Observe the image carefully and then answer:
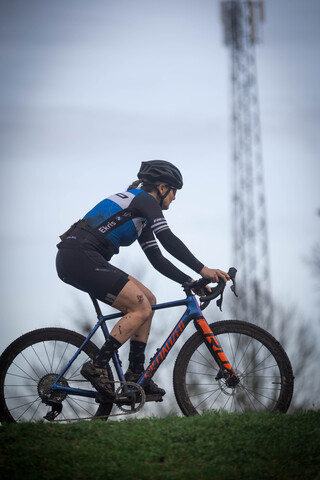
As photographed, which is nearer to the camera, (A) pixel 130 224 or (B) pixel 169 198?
(A) pixel 130 224

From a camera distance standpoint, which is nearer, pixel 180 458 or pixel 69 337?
pixel 180 458

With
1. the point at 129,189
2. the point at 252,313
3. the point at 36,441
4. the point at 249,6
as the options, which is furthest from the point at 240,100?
the point at 36,441

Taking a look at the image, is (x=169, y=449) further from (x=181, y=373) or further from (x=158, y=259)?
(x=158, y=259)

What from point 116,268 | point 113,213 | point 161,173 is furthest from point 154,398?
point 161,173

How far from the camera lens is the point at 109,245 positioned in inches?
232

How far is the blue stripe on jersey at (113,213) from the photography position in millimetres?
5828

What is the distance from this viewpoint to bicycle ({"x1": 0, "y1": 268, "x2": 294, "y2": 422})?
228 inches

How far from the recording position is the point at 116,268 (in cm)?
579

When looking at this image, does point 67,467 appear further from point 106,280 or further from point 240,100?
point 240,100

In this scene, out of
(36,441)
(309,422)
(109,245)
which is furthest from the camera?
(109,245)

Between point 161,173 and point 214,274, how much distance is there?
1.09m

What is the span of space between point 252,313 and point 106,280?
52.0ft

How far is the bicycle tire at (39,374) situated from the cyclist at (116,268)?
9.5 inches

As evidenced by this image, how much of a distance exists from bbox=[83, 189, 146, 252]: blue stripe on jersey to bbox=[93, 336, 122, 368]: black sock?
858 millimetres
